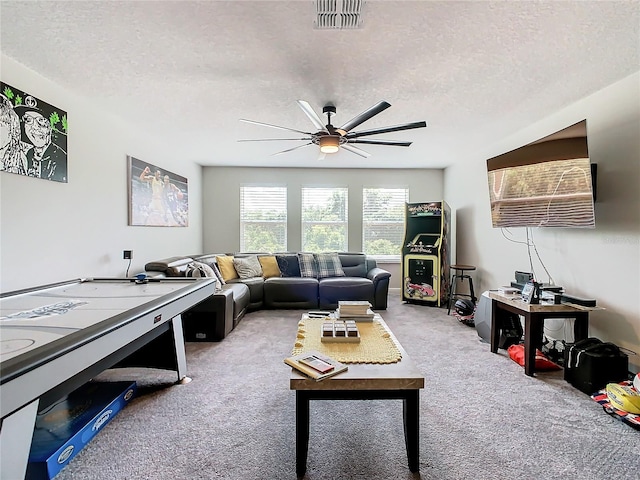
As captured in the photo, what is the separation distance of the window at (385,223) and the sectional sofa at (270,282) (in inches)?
18.8

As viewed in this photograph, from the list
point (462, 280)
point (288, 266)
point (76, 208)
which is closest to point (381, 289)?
point (462, 280)

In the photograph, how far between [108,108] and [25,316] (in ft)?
7.66

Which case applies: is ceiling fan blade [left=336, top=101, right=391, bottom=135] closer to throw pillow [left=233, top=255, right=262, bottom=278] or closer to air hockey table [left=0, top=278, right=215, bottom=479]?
air hockey table [left=0, top=278, right=215, bottom=479]

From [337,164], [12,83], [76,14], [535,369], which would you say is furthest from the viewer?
[337,164]

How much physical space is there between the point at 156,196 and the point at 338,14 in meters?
3.38

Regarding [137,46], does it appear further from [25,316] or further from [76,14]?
[25,316]

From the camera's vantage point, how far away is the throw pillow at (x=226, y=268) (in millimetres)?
4715

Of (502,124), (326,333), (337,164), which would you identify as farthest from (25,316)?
(337,164)

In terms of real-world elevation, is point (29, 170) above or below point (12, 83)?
below

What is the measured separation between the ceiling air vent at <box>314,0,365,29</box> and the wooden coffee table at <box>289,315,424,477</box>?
1.84 meters

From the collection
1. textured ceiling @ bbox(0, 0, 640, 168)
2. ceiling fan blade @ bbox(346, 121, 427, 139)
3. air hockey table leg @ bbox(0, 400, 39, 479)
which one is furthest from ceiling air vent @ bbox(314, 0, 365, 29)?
air hockey table leg @ bbox(0, 400, 39, 479)

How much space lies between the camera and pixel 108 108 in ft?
9.91

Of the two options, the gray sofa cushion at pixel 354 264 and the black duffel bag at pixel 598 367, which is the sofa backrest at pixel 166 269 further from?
the black duffel bag at pixel 598 367

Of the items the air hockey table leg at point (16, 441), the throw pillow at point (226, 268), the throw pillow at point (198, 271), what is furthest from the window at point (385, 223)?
the air hockey table leg at point (16, 441)
